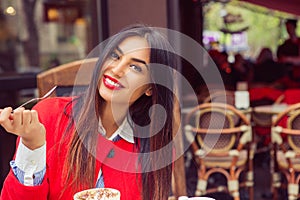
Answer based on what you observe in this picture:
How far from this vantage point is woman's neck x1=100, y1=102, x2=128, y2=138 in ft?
4.31

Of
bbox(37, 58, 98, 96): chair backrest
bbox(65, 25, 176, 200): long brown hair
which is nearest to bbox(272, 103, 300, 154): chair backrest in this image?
bbox(37, 58, 98, 96): chair backrest

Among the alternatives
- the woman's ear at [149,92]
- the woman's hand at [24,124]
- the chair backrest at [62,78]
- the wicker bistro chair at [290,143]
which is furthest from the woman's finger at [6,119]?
the wicker bistro chair at [290,143]

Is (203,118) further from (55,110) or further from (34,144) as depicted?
(34,144)

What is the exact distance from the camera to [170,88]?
1321 mm

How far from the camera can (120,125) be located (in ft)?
4.54

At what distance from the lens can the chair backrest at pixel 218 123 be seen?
3.34 metres

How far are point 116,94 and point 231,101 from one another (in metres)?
2.81

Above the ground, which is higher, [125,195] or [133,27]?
[133,27]

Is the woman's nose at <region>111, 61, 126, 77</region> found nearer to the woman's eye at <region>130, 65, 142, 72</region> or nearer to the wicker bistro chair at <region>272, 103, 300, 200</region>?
the woman's eye at <region>130, 65, 142, 72</region>

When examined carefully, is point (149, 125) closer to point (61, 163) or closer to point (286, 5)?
point (61, 163)

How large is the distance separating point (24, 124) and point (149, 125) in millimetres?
503

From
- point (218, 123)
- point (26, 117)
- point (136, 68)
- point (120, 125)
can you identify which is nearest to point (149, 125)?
point (120, 125)

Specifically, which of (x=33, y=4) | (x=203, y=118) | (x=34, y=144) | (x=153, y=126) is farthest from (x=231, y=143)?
(x=33, y=4)

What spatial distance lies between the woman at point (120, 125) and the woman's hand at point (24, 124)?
0.53ft
